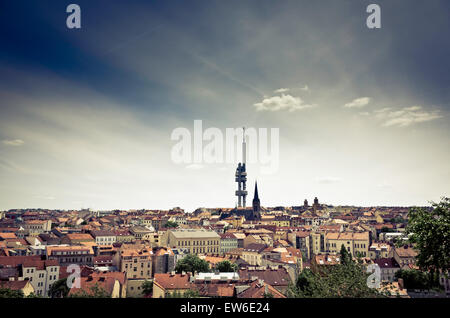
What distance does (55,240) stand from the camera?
58.3 meters

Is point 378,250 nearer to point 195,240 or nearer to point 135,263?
point 195,240

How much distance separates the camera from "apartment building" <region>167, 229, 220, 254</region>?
62156 mm

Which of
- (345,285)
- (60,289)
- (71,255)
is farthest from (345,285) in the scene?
(71,255)

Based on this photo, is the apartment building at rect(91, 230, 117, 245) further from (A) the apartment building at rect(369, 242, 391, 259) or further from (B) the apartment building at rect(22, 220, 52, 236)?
(A) the apartment building at rect(369, 242, 391, 259)

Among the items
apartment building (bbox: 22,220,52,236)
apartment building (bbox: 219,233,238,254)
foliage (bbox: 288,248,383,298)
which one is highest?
foliage (bbox: 288,248,383,298)

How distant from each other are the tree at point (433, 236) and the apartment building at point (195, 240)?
177 ft

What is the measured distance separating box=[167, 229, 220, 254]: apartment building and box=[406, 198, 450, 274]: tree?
53815 millimetres

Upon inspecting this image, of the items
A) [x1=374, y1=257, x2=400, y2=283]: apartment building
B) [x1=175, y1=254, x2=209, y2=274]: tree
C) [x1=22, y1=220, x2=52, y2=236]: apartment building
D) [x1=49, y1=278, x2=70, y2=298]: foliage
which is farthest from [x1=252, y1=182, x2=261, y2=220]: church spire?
[x1=49, y1=278, x2=70, y2=298]: foliage

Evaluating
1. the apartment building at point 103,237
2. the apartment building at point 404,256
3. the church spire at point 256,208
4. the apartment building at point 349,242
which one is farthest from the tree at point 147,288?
the church spire at point 256,208

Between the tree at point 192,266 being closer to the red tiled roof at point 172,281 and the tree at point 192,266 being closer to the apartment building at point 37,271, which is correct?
the red tiled roof at point 172,281

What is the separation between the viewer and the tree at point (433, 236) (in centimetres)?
1002
